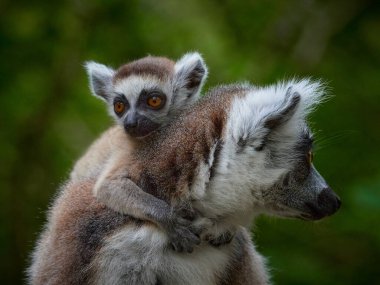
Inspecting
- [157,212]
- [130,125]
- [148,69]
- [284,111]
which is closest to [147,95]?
[148,69]

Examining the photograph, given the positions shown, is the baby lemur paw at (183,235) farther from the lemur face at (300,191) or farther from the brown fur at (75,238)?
the lemur face at (300,191)

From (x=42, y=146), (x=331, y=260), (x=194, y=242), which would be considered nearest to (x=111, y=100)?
(x=194, y=242)

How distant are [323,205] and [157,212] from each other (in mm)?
881

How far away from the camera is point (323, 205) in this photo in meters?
3.71

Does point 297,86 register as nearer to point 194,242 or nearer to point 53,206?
point 194,242

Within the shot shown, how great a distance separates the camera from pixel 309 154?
3.73 meters

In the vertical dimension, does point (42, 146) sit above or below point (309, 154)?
above

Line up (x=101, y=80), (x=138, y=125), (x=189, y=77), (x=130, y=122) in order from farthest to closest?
(x=101, y=80) < (x=189, y=77) < (x=130, y=122) < (x=138, y=125)

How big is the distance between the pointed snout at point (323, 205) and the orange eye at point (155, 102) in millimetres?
1670

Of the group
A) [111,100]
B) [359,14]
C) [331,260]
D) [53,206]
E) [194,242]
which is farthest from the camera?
[359,14]

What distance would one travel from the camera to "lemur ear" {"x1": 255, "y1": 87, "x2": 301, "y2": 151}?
3.48 metres

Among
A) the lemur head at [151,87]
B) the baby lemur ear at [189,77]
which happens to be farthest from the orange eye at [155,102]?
the baby lemur ear at [189,77]

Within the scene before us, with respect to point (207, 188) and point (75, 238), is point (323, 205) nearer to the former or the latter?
point (207, 188)

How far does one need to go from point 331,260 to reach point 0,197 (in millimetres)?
3676
